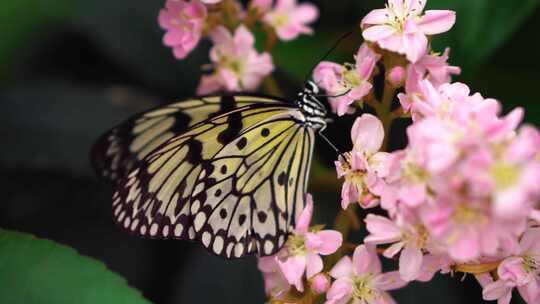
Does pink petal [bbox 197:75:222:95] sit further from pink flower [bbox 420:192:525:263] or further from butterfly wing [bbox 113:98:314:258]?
pink flower [bbox 420:192:525:263]

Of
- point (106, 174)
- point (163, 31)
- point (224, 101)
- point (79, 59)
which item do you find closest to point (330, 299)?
point (224, 101)

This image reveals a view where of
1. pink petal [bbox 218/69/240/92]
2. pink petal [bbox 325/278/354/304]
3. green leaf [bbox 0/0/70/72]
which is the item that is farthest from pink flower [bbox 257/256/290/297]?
green leaf [bbox 0/0/70/72]

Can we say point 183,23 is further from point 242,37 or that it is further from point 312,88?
point 312,88

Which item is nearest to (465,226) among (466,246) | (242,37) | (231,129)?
(466,246)

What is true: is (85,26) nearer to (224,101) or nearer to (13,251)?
(224,101)

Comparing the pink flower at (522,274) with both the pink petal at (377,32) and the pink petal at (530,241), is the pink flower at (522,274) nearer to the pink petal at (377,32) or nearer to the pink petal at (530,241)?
the pink petal at (530,241)

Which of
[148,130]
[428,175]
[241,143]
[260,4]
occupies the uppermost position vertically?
[260,4]
